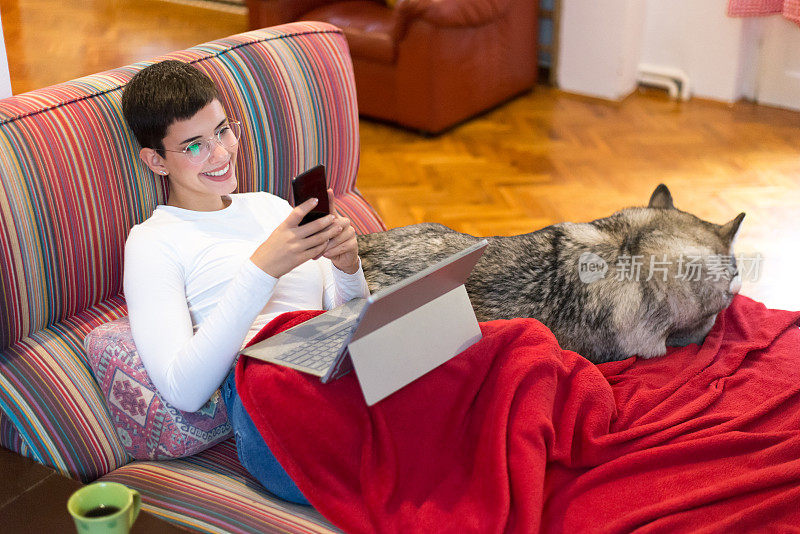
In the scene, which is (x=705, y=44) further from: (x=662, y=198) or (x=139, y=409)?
(x=139, y=409)

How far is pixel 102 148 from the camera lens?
1.53 m

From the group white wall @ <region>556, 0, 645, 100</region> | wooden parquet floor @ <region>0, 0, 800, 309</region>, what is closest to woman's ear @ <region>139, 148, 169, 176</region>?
wooden parquet floor @ <region>0, 0, 800, 309</region>

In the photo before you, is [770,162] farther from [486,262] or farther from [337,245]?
[337,245]

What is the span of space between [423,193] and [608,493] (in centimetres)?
232

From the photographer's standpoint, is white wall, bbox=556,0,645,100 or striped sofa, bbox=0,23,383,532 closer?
striped sofa, bbox=0,23,383,532

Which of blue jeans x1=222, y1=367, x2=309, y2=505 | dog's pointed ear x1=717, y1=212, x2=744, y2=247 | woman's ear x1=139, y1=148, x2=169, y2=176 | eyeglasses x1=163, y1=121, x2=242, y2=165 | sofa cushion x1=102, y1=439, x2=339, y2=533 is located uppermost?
eyeglasses x1=163, y1=121, x2=242, y2=165

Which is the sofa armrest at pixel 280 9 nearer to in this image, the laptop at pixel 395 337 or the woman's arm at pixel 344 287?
the woman's arm at pixel 344 287

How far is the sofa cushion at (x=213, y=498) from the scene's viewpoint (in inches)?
52.4

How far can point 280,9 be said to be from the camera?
4.02 m

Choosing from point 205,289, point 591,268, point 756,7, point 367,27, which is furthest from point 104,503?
point 756,7

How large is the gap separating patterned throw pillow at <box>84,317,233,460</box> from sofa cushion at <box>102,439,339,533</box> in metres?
0.04

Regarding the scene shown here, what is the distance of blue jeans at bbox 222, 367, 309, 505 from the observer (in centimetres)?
137

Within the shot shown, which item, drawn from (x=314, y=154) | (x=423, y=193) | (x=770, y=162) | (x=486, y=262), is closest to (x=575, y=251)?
(x=486, y=262)

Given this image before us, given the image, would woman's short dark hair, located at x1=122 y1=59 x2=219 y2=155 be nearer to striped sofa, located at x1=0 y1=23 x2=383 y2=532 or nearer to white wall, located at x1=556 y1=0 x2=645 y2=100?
striped sofa, located at x1=0 y1=23 x2=383 y2=532
